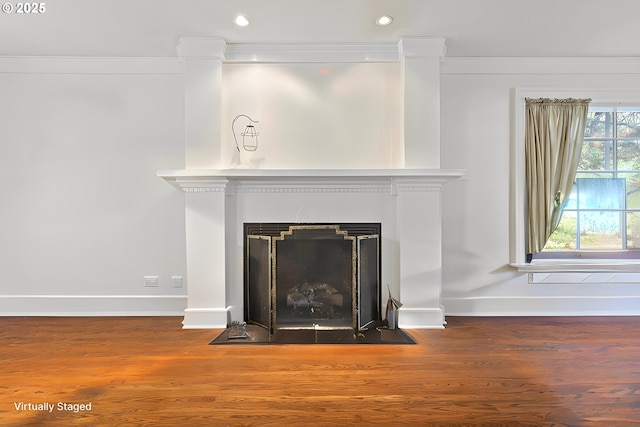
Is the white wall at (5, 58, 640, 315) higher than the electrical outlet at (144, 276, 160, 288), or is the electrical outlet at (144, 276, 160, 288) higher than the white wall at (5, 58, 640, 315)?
the white wall at (5, 58, 640, 315)

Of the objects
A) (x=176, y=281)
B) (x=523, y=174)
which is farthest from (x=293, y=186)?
(x=523, y=174)

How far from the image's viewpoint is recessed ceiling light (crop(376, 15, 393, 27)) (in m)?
2.65

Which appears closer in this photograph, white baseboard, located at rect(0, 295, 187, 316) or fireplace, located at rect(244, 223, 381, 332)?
fireplace, located at rect(244, 223, 381, 332)

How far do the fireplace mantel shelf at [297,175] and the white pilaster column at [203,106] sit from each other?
0.16 metres

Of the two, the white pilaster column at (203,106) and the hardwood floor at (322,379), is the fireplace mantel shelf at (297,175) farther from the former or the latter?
the hardwood floor at (322,379)

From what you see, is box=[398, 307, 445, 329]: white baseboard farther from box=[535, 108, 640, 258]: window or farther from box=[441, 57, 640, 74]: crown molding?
box=[441, 57, 640, 74]: crown molding

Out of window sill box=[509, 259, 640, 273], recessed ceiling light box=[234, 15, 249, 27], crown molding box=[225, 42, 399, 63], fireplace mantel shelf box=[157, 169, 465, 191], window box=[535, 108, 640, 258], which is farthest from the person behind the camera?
window box=[535, 108, 640, 258]

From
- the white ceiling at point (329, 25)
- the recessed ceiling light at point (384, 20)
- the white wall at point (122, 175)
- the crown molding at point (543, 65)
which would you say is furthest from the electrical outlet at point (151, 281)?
the crown molding at point (543, 65)

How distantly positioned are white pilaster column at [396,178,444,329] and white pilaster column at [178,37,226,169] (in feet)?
5.28

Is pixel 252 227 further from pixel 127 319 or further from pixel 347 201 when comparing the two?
pixel 127 319

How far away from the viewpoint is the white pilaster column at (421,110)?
296cm

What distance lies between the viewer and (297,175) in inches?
111

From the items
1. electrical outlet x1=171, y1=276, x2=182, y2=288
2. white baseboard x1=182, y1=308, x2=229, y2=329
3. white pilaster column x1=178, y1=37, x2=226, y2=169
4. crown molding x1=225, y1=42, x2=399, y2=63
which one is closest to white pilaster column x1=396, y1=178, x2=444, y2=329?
crown molding x1=225, y1=42, x2=399, y2=63

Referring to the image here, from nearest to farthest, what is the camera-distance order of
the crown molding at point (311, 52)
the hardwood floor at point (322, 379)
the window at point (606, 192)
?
the hardwood floor at point (322, 379) < the crown molding at point (311, 52) < the window at point (606, 192)
